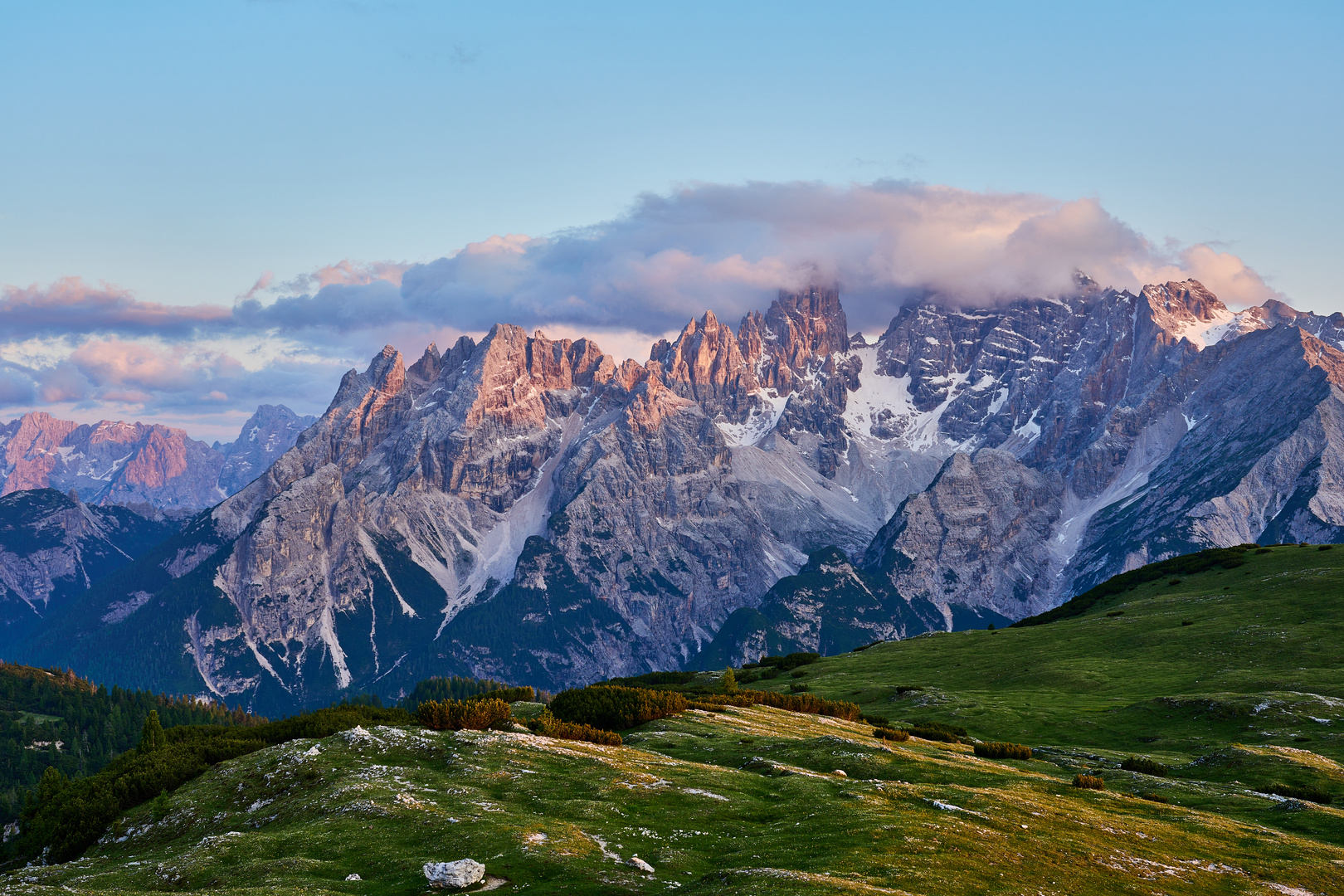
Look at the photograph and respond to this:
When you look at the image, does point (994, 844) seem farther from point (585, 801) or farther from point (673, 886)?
point (585, 801)

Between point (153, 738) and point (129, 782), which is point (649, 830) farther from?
point (153, 738)

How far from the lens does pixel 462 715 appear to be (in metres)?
60.5

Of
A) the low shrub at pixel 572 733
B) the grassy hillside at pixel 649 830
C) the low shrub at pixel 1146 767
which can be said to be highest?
the grassy hillside at pixel 649 830

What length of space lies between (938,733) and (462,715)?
40.1m

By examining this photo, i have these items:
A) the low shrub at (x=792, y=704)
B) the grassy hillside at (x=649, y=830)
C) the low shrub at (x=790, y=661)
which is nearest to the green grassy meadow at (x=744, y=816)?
the grassy hillside at (x=649, y=830)

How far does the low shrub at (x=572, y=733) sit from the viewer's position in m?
60.3

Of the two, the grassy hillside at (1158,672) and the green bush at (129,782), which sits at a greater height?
the green bush at (129,782)

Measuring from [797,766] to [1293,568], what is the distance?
122 meters

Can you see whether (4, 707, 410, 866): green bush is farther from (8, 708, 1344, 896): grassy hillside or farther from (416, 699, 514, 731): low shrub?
(416, 699, 514, 731): low shrub

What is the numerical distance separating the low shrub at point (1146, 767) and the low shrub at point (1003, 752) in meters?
6.46

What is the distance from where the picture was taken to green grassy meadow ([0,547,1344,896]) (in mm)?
35406

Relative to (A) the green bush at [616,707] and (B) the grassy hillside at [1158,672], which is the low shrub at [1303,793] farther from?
(A) the green bush at [616,707]

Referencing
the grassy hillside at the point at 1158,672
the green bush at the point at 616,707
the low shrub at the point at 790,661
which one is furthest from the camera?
the low shrub at the point at 790,661

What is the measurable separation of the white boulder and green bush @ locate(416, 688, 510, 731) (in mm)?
25289
